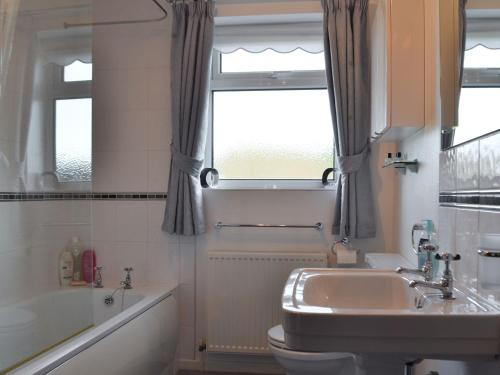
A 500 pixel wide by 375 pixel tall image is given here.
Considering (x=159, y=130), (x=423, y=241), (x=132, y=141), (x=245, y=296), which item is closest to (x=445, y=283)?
(x=423, y=241)

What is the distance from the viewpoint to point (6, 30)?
1.86m

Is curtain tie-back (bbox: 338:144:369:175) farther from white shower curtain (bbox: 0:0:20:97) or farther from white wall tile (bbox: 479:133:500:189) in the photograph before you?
white shower curtain (bbox: 0:0:20:97)

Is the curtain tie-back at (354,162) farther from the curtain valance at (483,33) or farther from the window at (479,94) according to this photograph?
the curtain valance at (483,33)

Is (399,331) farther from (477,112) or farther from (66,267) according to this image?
(66,267)

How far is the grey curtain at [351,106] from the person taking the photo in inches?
89.7

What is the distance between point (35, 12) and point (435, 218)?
2034mm

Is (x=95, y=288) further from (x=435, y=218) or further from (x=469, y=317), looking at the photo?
(x=469, y=317)

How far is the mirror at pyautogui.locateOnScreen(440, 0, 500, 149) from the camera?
3.71 feet

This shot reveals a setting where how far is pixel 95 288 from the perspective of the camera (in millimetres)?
2469

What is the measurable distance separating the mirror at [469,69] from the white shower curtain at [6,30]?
5.98ft

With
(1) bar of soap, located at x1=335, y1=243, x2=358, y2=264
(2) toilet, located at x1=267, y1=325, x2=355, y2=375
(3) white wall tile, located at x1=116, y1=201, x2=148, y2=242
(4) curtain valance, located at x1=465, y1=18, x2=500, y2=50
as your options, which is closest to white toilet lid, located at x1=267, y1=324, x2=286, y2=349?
(2) toilet, located at x1=267, y1=325, x2=355, y2=375

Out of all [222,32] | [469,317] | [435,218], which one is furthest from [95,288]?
[469,317]

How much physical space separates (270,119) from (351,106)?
0.55 m

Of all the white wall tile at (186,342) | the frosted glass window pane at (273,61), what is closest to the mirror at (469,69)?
the frosted glass window pane at (273,61)
